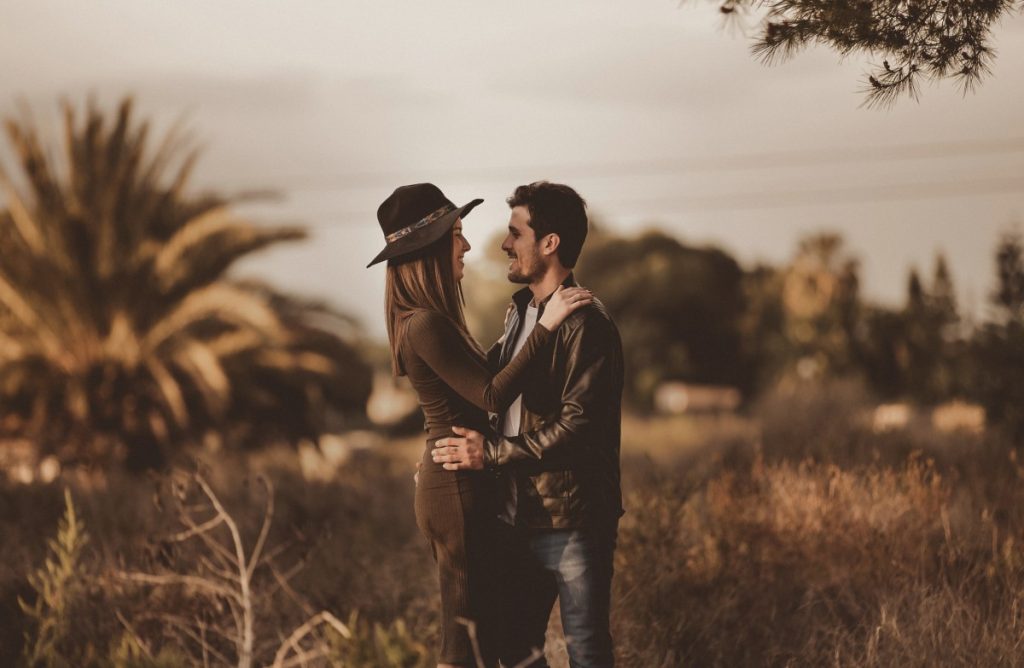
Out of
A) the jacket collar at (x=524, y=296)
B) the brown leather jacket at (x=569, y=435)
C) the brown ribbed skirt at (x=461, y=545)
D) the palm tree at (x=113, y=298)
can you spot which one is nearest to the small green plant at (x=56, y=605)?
the brown ribbed skirt at (x=461, y=545)

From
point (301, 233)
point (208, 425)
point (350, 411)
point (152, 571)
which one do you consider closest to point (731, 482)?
point (152, 571)

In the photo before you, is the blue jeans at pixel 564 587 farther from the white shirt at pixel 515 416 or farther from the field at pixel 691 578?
the field at pixel 691 578

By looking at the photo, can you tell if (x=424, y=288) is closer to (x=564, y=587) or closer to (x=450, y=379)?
(x=450, y=379)

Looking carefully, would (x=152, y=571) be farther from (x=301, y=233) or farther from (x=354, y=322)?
(x=354, y=322)

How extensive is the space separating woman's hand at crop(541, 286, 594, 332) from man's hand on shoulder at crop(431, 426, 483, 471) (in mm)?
463

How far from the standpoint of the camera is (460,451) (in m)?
3.72

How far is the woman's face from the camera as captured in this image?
152 inches

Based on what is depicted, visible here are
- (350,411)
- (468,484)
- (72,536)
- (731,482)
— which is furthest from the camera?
(350,411)

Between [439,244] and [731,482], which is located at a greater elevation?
Answer: [439,244]

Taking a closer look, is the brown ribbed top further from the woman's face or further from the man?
the woman's face

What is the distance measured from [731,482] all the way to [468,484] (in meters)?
3.94

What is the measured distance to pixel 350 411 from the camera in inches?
830

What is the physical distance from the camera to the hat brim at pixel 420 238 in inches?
149

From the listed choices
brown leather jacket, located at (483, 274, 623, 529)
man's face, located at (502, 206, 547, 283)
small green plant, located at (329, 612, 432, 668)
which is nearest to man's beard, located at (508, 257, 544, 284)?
man's face, located at (502, 206, 547, 283)
